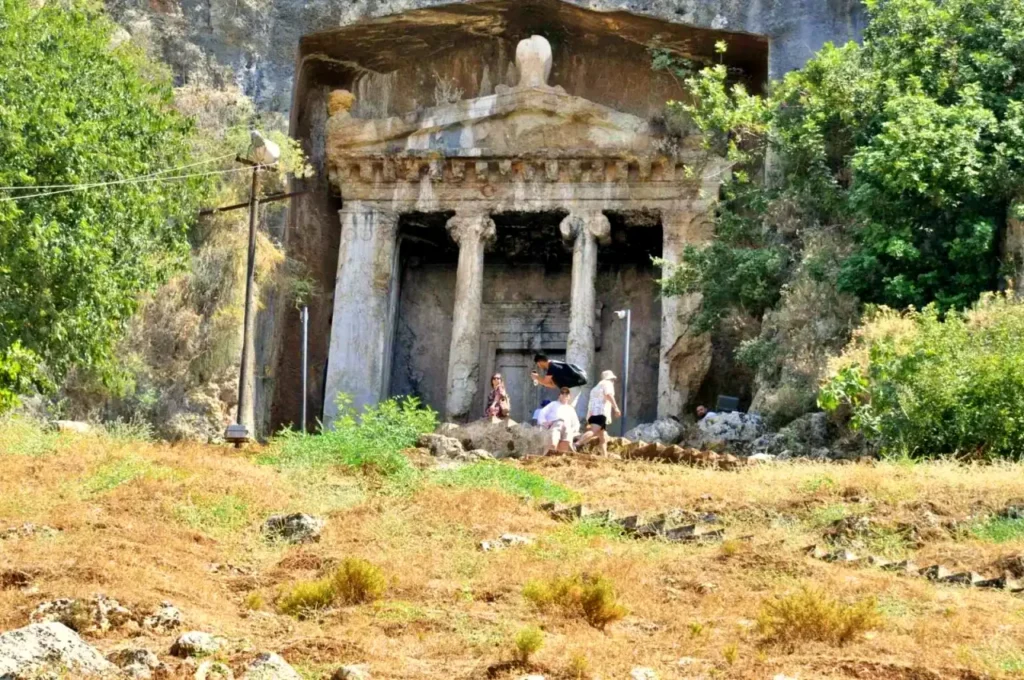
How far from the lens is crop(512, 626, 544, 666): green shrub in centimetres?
922

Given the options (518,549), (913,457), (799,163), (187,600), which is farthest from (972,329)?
(187,600)

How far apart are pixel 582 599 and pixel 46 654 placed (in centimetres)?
329

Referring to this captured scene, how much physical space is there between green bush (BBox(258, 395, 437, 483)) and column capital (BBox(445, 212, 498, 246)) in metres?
9.05

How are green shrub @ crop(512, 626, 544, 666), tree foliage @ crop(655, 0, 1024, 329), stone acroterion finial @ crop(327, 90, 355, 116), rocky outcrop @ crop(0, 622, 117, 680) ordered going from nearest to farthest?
1. rocky outcrop @ crop(0, 622, 117, 680)
2. green shrub @ crop(512, 626, 544, 666)
3. tree foliage @ crop(655, 0, 1024, 329)
4. stone acroterion finial @ crop(327, 90, 355, 116)

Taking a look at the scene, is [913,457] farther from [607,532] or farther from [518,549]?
[518,549]

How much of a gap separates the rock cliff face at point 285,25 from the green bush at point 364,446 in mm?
11136

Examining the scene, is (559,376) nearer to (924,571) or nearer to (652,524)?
(652,524)

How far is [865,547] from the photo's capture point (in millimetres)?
12906

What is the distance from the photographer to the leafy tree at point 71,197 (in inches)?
683

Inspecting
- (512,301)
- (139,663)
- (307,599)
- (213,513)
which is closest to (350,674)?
(139,663)

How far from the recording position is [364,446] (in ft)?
53.7

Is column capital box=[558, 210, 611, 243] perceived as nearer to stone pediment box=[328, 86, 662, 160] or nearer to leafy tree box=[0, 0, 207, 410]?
stone pediment box=[328, 86, 662, 160]

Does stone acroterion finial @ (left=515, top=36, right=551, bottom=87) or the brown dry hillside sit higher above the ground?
stone acroterion finial @ (left=515, top=36, right=551, bottom=87)

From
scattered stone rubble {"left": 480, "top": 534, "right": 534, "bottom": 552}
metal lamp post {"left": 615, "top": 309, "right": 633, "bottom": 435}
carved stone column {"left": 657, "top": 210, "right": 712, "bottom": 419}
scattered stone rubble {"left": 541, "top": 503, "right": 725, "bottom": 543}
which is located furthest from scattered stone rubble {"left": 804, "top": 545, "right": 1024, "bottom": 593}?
metal lamp post {"left": 615, "top": 309, "right": 633, "bottom": 435}
